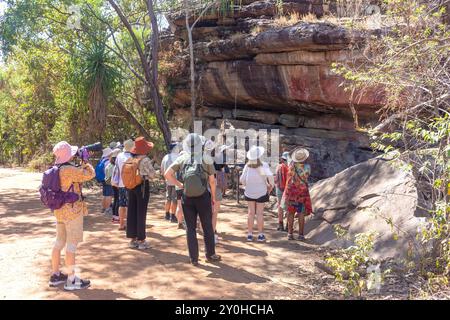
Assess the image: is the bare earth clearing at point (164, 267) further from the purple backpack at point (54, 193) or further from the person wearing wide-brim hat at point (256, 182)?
the purple backpack at point (54, 193)

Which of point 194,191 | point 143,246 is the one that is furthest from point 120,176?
point 194,191

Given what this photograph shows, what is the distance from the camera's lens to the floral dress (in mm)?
6824

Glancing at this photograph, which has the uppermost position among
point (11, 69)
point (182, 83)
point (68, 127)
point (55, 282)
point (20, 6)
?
point (11, 69)

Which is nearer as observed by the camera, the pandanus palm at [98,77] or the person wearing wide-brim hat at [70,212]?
the person wearing wide-brim hat at [70,212]

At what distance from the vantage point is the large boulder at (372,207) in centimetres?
555

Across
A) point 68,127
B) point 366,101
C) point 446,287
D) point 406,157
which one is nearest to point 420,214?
point 406,157

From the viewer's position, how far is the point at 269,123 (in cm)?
1410

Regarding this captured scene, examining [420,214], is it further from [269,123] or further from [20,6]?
[20,6]

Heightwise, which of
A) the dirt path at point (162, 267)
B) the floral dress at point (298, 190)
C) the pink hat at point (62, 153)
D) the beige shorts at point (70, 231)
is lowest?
the dirt path at point (162, 267)

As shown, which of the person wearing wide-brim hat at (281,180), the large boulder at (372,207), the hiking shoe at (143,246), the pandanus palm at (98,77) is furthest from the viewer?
the pandanus palm at (98,77)

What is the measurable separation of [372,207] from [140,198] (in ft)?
11.1

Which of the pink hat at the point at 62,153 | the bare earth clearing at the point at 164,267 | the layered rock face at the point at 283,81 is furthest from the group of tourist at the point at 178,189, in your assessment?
the layered rock face at the point at 283,81

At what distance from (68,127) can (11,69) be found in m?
15.5

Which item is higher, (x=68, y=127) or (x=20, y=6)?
(x=20, y=6)
